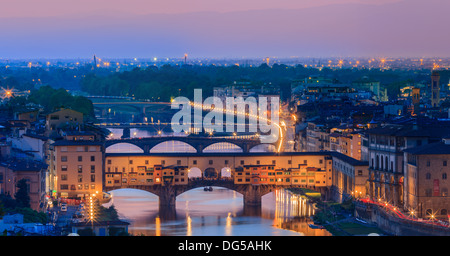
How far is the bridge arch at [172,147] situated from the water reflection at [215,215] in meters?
6.73

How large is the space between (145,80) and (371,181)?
4529 cm

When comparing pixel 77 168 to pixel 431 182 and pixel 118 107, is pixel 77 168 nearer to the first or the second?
pixel 431 182

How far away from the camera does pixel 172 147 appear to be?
24609 millimetres

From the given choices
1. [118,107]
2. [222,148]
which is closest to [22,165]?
[222,148]

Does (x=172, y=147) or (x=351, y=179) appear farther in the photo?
(x=172, y=147)

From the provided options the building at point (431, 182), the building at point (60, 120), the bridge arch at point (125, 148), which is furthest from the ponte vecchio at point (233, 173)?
the bridge arch at point (125, 148)

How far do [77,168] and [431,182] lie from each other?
5.92 meters

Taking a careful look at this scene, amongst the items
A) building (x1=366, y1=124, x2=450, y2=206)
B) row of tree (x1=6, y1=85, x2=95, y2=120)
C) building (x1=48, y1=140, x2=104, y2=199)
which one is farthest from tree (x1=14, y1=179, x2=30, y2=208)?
row of tree (x1=6, y1=85, x2=95, y2=120)

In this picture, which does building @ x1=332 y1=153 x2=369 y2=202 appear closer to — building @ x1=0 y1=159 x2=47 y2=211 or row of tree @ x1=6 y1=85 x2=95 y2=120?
building @ x1=0 y1=159 x2=47 y2=211

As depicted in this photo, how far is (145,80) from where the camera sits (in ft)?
191

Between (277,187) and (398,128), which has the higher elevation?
(398,128)

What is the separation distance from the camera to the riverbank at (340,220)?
457 inches

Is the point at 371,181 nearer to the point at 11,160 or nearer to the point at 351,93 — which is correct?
the point at 11,160

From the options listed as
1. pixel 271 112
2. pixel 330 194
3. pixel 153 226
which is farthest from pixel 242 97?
pixel 153 226
